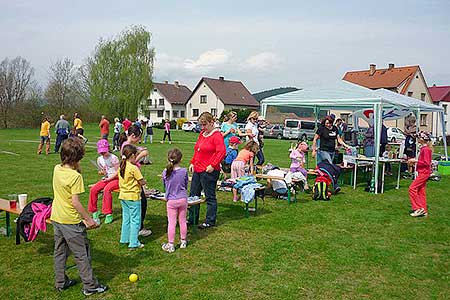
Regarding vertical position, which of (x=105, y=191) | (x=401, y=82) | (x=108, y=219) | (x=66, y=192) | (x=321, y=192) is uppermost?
(x=401, y=82)

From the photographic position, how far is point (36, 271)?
4.72m

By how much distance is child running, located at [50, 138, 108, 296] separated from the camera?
398cm

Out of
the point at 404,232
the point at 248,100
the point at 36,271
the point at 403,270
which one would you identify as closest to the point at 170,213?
the point at 36,271

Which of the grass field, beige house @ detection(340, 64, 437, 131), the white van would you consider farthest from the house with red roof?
the grass field

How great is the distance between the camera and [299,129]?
35.0 m

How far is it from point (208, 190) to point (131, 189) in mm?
1343

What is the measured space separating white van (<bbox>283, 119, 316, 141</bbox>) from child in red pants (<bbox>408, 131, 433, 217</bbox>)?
26.7 m

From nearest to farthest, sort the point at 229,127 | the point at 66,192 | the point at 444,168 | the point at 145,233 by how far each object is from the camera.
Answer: the point at 66,192 < the point at 145,233 < the point at 229,127 < the point at 444,168

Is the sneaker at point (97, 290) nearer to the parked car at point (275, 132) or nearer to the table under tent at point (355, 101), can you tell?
the table under tent at point (355, 101)


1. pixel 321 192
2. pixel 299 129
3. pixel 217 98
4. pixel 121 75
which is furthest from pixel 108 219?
pixel 217 98

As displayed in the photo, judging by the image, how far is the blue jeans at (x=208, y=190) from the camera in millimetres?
6273

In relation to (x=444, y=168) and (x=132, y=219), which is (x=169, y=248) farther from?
(x=444, y=168)

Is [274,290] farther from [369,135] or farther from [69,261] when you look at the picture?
[369,135]

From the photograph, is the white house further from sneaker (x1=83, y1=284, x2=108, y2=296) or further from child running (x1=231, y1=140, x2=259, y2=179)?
sneaker (x1=83, y1=284, x2=108, y2=296)
